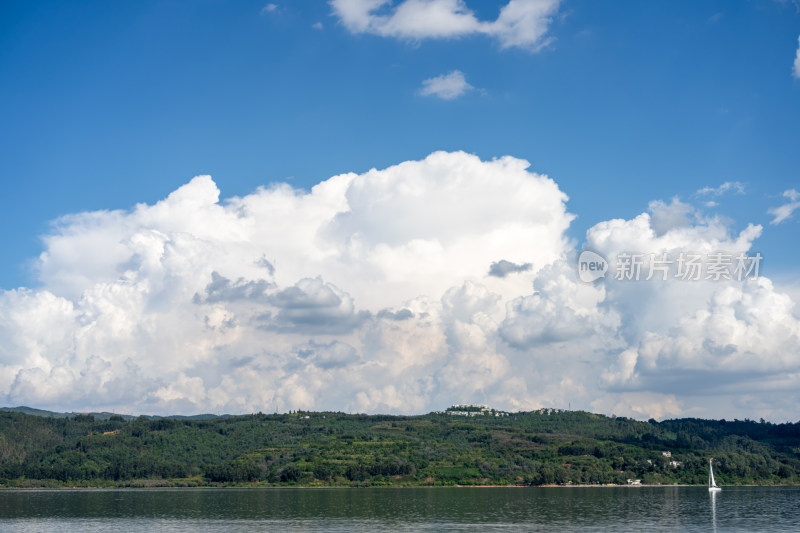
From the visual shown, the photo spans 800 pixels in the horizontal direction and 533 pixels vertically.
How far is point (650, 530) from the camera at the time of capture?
10881 centimetres

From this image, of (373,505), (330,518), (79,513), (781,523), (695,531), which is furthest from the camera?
(373,505)

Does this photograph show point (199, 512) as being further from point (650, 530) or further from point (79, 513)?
point (650, 530)

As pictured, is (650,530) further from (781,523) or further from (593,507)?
(593,507)

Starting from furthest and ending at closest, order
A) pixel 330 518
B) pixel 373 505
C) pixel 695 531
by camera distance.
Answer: pixel 373 505 → pixel 330 518 → pixel 695 531

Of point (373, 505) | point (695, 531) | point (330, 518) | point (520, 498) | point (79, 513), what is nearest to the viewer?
point (695, 531)

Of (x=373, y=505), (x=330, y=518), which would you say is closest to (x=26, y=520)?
(x=330, y=518)

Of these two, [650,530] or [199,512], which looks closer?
[650,530]

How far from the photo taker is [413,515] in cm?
13612

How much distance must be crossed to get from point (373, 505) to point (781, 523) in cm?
8560

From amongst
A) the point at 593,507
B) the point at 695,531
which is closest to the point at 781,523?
the point at 695,531

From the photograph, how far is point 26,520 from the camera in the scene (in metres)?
135

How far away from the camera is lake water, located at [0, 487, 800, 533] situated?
11669 centimetres

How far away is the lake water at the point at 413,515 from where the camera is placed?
383ft

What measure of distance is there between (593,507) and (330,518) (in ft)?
196
